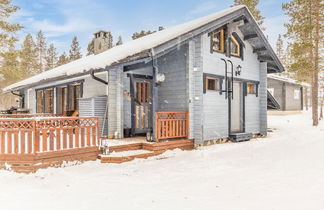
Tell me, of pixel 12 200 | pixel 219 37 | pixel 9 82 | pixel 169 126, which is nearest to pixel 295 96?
pixel 219 37

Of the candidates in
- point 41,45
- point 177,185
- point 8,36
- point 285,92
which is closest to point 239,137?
point 177,185

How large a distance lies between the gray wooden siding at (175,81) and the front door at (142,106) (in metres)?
0.62

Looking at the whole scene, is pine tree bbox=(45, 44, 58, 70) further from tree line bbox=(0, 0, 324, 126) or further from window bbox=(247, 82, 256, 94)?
window bbox=(247, 82, 256, 94)

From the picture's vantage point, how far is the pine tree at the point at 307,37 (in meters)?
16.6

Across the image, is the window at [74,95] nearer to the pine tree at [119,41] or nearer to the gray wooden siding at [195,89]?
the gray wooden siding at [195,89]

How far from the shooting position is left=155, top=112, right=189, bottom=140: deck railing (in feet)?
25.7

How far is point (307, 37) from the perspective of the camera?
17.5m

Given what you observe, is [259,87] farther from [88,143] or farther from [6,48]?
[6,48]

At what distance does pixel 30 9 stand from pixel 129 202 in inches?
6265

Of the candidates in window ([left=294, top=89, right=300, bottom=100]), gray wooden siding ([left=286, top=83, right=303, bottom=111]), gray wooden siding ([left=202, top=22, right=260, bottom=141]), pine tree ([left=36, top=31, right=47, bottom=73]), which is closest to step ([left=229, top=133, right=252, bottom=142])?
gray wooden siding ([left=202, top=22, right=260, bottom=141])

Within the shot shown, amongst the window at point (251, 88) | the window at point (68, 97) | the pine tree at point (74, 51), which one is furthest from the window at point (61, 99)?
the pine tree at point (74, 51)

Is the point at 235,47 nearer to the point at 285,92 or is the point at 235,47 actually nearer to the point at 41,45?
the point at 285,92

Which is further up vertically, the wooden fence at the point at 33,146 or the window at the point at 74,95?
the window at the point at 74,95

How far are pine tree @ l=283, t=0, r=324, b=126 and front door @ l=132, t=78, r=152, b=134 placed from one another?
1187cm
